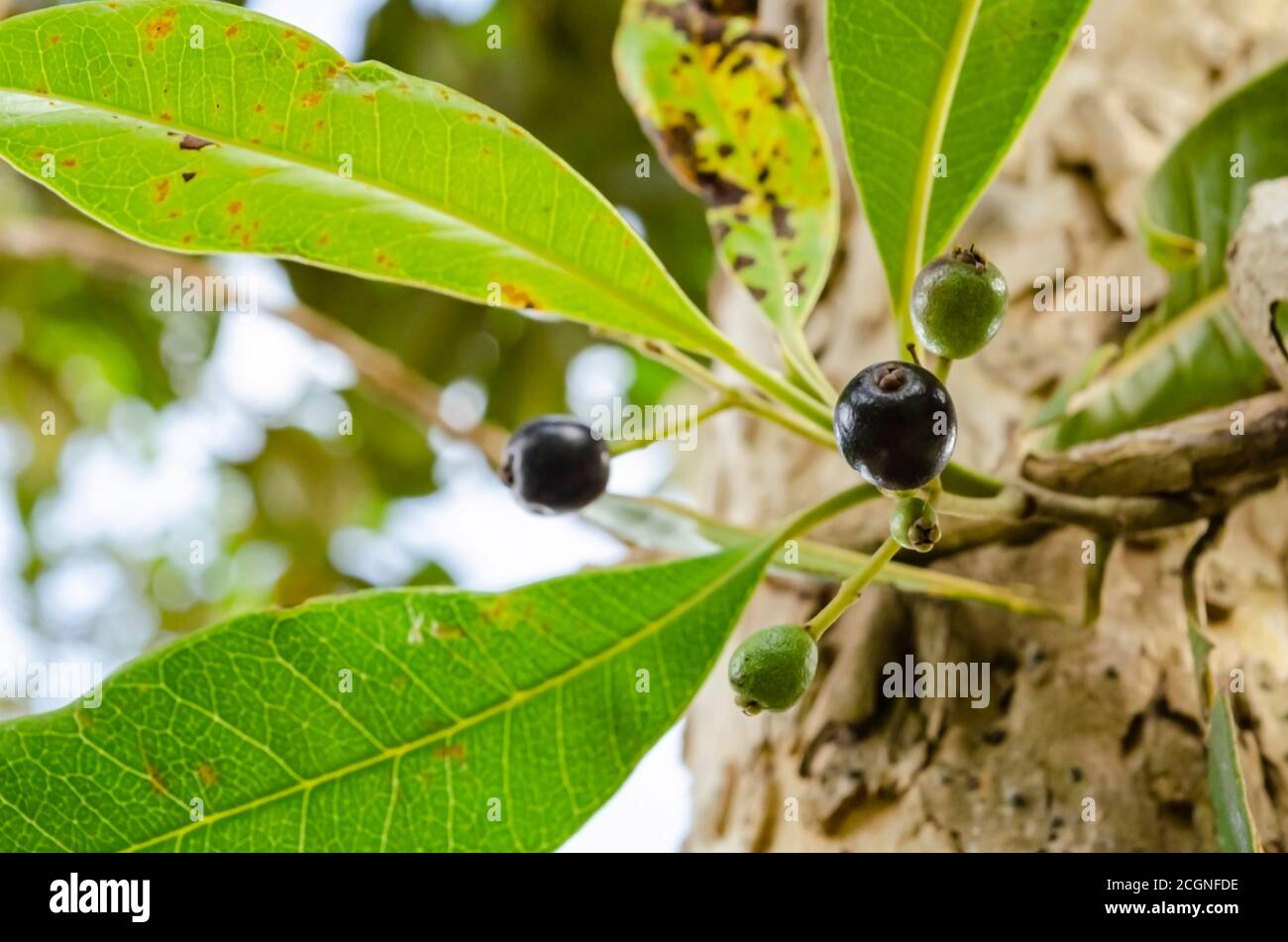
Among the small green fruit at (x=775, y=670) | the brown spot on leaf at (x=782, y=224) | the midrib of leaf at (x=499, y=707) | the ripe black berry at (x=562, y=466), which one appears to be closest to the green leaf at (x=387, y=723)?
the midrib of leaf at (x=499, y=707)

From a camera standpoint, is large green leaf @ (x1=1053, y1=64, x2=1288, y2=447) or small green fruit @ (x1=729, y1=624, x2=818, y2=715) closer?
small green fruit @ (x1=729, y1=624, x2=818, y2=715)

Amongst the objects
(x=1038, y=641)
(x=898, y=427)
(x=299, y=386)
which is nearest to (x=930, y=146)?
(x=898, y=427)

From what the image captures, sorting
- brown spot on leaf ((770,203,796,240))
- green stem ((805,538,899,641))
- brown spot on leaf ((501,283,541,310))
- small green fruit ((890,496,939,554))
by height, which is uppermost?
brown spot on leaf ((770,203,796,240))

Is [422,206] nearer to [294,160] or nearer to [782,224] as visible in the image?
[294,160]

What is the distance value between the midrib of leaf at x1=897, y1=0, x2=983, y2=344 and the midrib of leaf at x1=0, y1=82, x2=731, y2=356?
0.49ft

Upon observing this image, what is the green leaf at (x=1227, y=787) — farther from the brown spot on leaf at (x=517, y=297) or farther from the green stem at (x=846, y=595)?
the brown spot on leaf at (x=517, y=297)

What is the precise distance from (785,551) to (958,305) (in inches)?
14.1

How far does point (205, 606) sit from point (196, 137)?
2.71 m

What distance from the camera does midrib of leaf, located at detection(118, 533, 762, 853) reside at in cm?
74

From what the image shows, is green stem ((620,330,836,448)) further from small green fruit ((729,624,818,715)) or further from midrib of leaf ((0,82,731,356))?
small green fruit ((729,624,818,715))

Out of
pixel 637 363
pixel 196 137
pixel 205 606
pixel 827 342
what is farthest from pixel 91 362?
pixel 196 137

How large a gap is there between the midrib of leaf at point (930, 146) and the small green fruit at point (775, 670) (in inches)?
10.9

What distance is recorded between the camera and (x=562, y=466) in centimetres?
90

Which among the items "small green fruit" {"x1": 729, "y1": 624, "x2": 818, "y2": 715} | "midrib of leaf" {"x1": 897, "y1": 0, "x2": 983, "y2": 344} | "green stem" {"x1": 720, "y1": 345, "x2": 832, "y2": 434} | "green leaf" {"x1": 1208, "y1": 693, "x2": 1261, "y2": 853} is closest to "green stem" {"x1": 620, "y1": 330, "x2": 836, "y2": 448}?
"green stem" {"x1": 720, "y1": 345, "x2": 832, "y2": 434}
